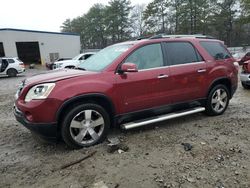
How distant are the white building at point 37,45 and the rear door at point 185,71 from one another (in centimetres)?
3214

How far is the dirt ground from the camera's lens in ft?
9.77

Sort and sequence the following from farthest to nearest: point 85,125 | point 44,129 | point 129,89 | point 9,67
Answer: point 9,67, point 129,89, point 85,125, point 44,129

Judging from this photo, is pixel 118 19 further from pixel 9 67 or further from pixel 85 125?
pixel 85 125

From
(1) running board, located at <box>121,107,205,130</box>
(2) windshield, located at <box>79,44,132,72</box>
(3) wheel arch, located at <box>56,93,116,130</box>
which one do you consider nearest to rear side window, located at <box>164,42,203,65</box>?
(2) windshield, located at <box>79,44,132,72</box>

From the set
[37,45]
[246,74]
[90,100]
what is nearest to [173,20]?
[37,45]

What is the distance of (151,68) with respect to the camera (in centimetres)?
438

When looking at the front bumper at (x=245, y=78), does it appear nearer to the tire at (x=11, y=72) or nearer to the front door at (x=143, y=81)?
the front door at (x=143, y=81)

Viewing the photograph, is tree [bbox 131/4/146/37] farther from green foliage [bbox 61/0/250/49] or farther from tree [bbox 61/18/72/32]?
tree [bbox 61/18/72/32]

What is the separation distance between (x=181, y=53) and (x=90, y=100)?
7.06 ft

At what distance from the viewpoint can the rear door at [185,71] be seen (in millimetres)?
4637

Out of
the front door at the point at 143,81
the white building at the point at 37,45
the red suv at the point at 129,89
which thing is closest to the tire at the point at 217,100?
the red suv at the point at 129,89

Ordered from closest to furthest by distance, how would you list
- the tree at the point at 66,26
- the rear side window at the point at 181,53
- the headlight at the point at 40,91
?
the headlight at the point at 40,91
the rear side window at the point at 181,53
the tree at the point at 66,26

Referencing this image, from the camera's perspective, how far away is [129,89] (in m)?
4.12

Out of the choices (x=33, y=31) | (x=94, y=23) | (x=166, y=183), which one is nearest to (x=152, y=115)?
(x=166, y=183)
